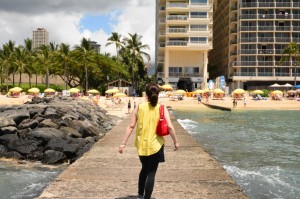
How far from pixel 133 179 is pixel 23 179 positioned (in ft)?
16.7

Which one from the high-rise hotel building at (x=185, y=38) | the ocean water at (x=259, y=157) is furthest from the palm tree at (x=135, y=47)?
the ocean water at (x=259, y=157)

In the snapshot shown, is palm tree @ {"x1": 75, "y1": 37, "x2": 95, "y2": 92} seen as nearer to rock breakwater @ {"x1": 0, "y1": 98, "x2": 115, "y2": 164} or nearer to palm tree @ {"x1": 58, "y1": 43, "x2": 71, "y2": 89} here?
palm tree @ {"x1": 58, "y1": 43, "x2": 71, "y2": 89}

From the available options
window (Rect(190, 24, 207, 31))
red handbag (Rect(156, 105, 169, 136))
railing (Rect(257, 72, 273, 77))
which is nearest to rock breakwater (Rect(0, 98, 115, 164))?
red handbag (Rect(156, 105, 169, 136))

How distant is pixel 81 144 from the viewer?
56.5 ft

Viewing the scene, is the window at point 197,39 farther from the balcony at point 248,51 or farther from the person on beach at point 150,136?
the person on beach at point 150,136

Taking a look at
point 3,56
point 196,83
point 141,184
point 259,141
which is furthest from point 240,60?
point 141,184

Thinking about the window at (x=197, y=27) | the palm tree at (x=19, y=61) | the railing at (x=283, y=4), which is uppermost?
the railing at (x=283, y=4)

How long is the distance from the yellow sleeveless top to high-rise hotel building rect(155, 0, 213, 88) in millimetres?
72208

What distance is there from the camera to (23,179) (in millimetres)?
12047

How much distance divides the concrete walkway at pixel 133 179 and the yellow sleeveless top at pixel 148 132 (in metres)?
1.39

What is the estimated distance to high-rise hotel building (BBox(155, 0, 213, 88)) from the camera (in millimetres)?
77438

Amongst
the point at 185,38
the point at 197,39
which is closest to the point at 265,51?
the point at 197,39

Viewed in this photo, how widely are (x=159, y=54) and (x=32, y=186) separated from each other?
74907mm

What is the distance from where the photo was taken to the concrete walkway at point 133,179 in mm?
7238
